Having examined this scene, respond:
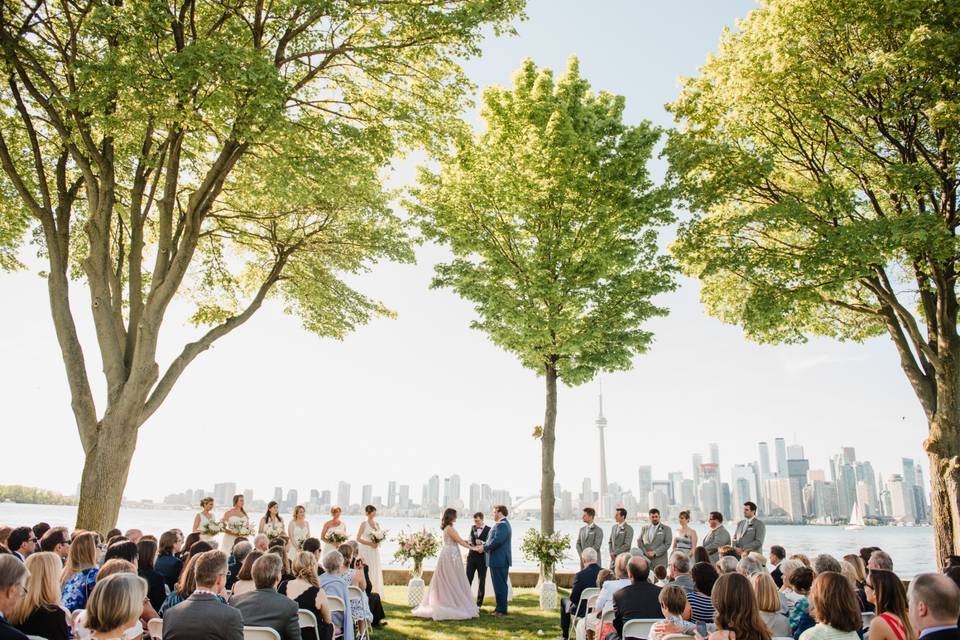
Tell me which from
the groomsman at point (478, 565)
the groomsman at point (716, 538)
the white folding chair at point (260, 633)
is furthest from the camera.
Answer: the groomsman at point (478, 565)

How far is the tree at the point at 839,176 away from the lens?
39.9 ft

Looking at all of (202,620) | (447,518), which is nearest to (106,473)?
(447,518)

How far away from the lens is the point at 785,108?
13836 millimetres

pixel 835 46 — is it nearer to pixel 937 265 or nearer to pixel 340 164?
pixel 937 265

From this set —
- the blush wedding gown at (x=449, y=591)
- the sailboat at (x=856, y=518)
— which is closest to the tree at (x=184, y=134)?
the blush wedding gown at (x=449, y=591)

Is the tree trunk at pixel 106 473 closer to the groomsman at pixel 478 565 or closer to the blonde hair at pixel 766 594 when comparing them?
the groomsman at pixel 478 565

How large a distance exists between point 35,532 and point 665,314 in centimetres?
1296

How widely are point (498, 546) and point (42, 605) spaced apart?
866 centimetres

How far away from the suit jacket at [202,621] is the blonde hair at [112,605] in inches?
14.6

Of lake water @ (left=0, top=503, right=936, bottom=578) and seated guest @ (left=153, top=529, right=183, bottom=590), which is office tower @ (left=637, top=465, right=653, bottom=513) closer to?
lake water @ (left=0, top=503, right=936, bottom=578)

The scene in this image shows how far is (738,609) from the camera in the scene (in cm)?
405

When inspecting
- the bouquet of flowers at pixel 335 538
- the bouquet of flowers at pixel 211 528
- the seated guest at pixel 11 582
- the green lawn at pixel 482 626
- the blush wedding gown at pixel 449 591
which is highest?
the seated guest at pixel 11 582

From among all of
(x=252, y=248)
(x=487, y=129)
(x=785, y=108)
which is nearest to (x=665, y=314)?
(x=785, y=108)

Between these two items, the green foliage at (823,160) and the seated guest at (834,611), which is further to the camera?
the green foliage at (823,160)
